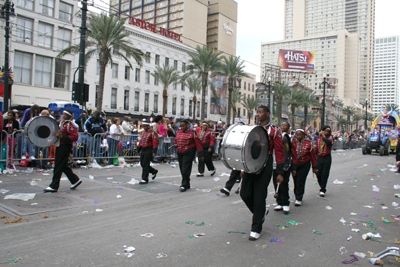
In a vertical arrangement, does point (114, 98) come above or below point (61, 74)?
below

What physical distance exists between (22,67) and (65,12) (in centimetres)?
792

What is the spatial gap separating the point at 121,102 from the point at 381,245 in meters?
44.3

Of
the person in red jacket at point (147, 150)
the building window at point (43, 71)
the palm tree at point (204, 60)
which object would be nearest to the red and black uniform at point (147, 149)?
the person in red jacket at point (147, 150)

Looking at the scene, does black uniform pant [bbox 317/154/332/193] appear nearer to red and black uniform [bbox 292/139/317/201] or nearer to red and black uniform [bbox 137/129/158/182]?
red and black uniform [bbox 292/139/317/201]

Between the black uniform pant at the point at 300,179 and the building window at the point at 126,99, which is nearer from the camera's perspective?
the black uniform pant at the point at 300,179

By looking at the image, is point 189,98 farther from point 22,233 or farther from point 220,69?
point 22,233

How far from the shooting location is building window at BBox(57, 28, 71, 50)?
119ft

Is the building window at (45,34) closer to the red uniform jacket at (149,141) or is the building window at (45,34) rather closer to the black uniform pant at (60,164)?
the red uniform jacket at (149,141)

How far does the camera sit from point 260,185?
5031mm

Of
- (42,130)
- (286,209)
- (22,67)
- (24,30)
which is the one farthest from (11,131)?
(24,30)

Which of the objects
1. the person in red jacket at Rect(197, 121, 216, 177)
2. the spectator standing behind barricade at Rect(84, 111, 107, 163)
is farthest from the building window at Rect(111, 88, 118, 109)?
the person in red jacket at Rect(197, 121, 216, 177)

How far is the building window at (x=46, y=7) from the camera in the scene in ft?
114

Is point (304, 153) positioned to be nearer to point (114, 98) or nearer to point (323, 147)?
point (323, 147)

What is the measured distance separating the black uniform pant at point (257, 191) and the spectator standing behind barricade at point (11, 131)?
26.1 feet
